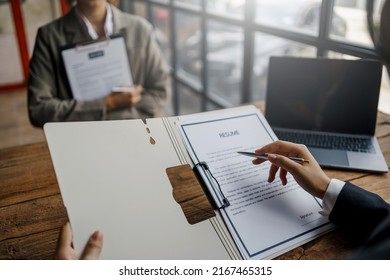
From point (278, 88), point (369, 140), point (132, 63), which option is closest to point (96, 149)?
point (278, 88)

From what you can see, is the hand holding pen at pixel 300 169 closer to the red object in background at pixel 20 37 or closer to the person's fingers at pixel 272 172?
the person's fingers at pixel 272 172

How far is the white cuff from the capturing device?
0.74 metres

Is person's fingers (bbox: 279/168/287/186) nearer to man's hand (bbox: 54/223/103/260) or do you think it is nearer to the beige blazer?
man's hand (bbox: 54/223/103/260)

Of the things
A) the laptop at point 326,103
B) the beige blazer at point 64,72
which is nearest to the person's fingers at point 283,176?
the laptop at point 326,103

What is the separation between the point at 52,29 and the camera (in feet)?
4.82

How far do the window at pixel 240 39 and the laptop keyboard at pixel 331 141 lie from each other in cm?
21

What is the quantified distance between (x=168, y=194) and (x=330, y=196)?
335 mm

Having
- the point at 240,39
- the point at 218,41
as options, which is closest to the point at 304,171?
the point at 240,39

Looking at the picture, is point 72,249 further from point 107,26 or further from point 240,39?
point 240,39

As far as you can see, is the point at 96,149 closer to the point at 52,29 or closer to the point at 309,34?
the point at 52,29

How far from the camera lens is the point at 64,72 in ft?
4.75

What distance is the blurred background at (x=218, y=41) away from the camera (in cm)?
157

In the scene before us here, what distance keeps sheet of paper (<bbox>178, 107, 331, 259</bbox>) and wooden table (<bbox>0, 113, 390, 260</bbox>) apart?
0.04 metres

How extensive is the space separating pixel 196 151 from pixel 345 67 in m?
0.60
